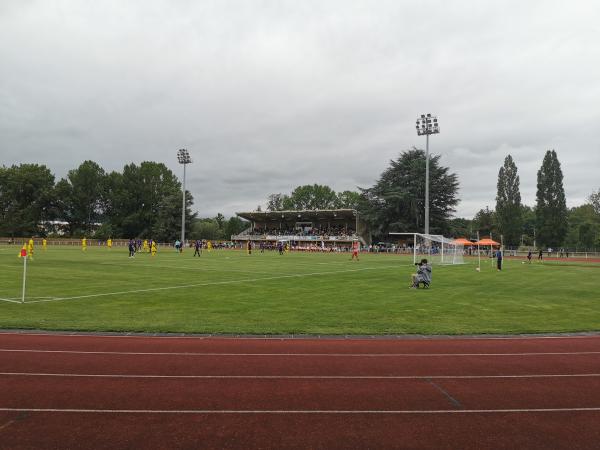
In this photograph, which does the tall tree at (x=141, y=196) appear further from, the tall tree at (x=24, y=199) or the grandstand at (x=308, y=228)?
the grandstand at (x=308, y=228)

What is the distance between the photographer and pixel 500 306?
14.6 metres

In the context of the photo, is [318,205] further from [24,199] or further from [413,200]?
[24,199]

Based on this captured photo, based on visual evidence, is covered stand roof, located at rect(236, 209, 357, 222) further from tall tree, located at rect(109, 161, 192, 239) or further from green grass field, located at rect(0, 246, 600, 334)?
green grass field, located at rect(0, 246, 600, 334)

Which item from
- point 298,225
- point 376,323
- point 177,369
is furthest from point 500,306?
point 298,225

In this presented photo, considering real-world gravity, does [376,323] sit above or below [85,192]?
below

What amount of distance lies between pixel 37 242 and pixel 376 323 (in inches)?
3596

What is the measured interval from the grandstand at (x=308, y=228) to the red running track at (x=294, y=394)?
74777 mm

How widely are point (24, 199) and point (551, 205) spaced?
114613 mm

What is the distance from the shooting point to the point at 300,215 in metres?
97.5

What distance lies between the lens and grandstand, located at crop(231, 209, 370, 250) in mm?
88312

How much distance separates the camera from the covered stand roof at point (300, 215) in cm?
9186

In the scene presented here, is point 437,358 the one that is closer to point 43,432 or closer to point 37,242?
point 43,432

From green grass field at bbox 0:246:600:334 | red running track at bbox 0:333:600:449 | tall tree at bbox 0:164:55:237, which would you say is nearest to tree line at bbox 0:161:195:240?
tall tree at bbox 0:164:55:237

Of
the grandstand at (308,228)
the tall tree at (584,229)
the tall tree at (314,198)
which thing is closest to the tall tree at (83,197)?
the grandstand at (308,228)
